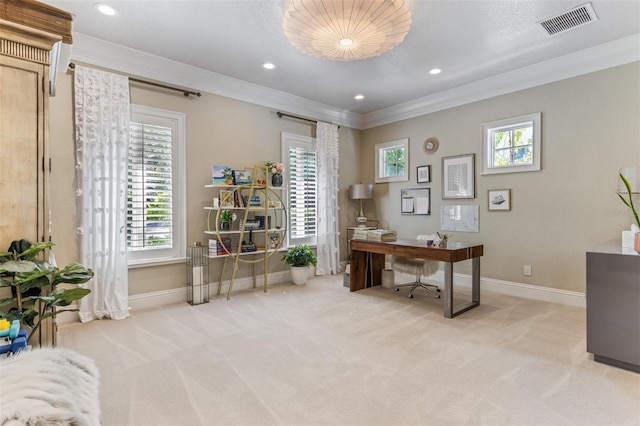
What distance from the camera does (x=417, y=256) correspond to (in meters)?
3.65

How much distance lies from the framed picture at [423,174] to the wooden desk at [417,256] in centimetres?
147

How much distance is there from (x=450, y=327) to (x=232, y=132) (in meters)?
3.63

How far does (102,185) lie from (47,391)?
10.3 feet

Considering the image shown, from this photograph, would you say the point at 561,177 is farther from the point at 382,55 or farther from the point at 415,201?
the point at 382,55

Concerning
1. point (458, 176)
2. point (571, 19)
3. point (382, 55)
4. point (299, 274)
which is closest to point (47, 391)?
point (382, 55)

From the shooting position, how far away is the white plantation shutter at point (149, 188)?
3.71m

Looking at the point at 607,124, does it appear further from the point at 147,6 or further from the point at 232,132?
the point at 147,6

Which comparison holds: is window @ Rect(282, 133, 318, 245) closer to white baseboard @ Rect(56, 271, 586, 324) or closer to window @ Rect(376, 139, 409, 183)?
white baseboard @ Rect(56, 271, 586, 324)

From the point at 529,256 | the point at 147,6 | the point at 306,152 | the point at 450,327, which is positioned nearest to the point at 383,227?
the point at 306,152

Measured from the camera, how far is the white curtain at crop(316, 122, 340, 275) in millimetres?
5543

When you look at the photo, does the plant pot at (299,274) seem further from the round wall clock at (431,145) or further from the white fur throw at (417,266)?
the round wall clock at (431,145)

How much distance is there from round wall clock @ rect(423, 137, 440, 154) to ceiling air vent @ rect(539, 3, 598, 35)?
208 centimetres

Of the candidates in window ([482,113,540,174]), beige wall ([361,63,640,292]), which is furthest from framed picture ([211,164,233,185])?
window ([482,113,540,174])

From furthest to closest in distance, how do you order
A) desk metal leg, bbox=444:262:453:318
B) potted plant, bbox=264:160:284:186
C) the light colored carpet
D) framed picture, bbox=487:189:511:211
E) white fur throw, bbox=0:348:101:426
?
potted plant, bbox=264:160:284:186 < framed picture, bbox=487:189:511:211 < desk metal leg, bbox=444:262:453:318 < the light colored carpet < white fur throw, bbox=0:348:101:426
